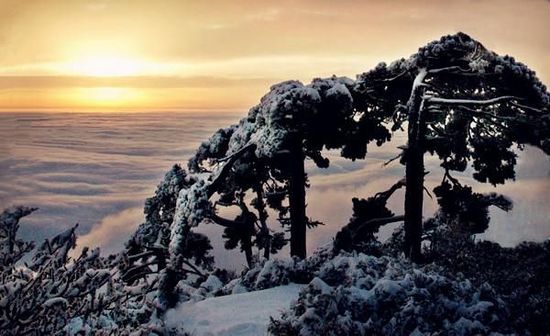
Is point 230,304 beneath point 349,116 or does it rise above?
beneath

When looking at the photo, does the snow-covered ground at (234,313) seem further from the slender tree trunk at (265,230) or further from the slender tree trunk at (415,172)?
the slender tree trunk at (265,230)

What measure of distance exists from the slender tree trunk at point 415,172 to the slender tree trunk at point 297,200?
2.69 m

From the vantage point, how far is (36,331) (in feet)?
24.0

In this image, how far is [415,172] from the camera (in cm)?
1470

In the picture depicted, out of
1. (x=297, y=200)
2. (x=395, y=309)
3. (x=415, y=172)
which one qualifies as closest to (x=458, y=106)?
(x=415, y=172)

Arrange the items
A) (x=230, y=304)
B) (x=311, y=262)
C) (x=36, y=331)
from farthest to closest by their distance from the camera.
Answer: (x=311, y=262) < (x=230, y=304) < (x=36, y=331)

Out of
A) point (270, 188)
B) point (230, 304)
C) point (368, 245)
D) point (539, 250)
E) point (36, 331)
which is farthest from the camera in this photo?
point (270, 188)

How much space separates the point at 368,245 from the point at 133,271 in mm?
7070

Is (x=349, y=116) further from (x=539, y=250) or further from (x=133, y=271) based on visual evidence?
(x=133, y=271)

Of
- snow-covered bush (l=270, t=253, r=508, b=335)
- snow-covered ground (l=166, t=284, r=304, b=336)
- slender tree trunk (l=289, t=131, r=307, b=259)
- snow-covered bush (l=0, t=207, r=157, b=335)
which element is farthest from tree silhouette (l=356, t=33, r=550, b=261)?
snow-covered bush (l=0, t=207, r=157, b=335)

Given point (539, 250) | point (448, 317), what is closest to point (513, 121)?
point (539, 250)

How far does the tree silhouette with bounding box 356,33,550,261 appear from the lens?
14.3m

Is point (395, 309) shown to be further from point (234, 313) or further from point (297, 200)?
point (297, 200)

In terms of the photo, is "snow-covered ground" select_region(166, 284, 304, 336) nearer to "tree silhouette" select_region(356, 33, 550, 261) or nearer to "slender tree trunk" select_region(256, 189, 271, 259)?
"tree silhouette" select_region(356, 33, 550, 261)
